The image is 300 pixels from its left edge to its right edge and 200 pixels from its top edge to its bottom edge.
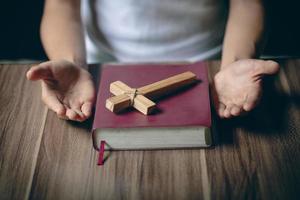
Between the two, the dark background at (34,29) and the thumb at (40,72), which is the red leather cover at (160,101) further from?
the dark background at (34,29)

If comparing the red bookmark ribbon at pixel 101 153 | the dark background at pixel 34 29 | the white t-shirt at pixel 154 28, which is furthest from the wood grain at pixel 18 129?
the dark background at pixel 34 29

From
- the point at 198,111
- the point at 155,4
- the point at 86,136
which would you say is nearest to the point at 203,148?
the point at 198,111

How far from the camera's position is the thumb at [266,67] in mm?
734

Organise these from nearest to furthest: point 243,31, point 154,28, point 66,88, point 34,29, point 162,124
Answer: point 162,124
point 66,88
point 243,31
point 154,28
point 34,29

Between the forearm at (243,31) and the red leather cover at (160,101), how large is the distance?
0.11 meters

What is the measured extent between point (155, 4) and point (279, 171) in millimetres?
523

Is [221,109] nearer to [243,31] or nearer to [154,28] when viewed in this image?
[243,31]

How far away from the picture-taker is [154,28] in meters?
1.05

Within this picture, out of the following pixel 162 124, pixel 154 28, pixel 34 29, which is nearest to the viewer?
pixel 162 124

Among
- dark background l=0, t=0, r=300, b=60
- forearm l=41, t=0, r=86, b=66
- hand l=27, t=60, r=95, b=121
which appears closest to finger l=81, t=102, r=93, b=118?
hand l=27, t=60, r=95, b=121

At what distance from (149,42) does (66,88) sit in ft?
1.13

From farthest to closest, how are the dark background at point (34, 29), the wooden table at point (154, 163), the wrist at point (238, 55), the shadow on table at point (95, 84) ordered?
the dark background at point (34, 29), the wrist at point (238, 55), the shadow on table at point (95, 84), the wooden table at point (154, 163)

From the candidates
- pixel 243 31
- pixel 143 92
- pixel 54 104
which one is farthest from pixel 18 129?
pixel 243 31

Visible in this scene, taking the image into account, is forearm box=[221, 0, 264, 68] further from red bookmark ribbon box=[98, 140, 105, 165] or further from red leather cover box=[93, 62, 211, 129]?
red bookmark ribbon box=[98, 140, 105, 165]
